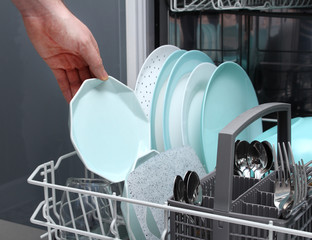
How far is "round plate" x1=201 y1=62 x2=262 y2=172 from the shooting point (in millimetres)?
940

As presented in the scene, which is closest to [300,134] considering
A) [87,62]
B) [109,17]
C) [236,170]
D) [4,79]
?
[236,170]

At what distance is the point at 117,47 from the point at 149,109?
263mm

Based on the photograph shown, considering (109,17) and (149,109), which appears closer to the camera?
(149,109)

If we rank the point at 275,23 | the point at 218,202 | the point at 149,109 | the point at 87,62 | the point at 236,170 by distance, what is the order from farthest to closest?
1. the point at 275,23
2. the point at 149,109
3. the point at 87,62
4. the point at 236,170
5. the point at 218,202

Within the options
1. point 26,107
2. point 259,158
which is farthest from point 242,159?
point 26,107

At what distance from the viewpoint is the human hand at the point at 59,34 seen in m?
0.82

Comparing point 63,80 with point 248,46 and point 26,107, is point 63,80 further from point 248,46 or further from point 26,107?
point 248,46

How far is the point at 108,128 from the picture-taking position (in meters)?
0.86

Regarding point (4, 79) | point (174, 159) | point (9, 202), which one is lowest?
point (9, 202)

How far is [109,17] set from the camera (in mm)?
1114

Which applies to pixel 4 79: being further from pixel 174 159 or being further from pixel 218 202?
pixel 218 202

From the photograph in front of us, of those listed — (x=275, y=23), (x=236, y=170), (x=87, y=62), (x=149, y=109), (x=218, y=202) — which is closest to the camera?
(x=218, y=202)

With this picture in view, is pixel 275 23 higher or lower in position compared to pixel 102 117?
higher

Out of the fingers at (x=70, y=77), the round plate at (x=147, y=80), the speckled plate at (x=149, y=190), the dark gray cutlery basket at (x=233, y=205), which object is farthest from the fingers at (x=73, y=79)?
the dark gray cutlery basket at (x=233, y=205)
